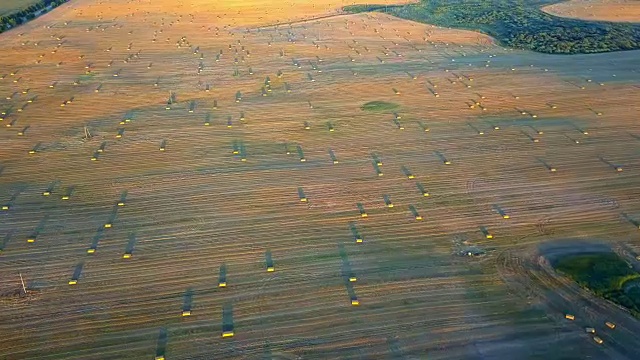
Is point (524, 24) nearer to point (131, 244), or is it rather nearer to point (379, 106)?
point (379, 106)

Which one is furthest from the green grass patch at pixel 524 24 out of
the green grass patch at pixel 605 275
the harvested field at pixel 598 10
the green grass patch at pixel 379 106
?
the green grass patch at pixel 605 275

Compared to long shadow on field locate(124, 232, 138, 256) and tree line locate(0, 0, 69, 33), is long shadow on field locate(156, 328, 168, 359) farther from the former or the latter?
tree line locate(0, 0, 69, 33)

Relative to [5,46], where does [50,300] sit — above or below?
below

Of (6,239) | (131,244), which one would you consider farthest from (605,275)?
(6,239)

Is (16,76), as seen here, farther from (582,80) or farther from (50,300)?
(582,80)

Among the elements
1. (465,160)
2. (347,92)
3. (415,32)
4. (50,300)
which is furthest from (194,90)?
(415,32)

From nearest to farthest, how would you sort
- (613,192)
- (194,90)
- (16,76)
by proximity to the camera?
(613,192) < (194,90) < (16,76)
